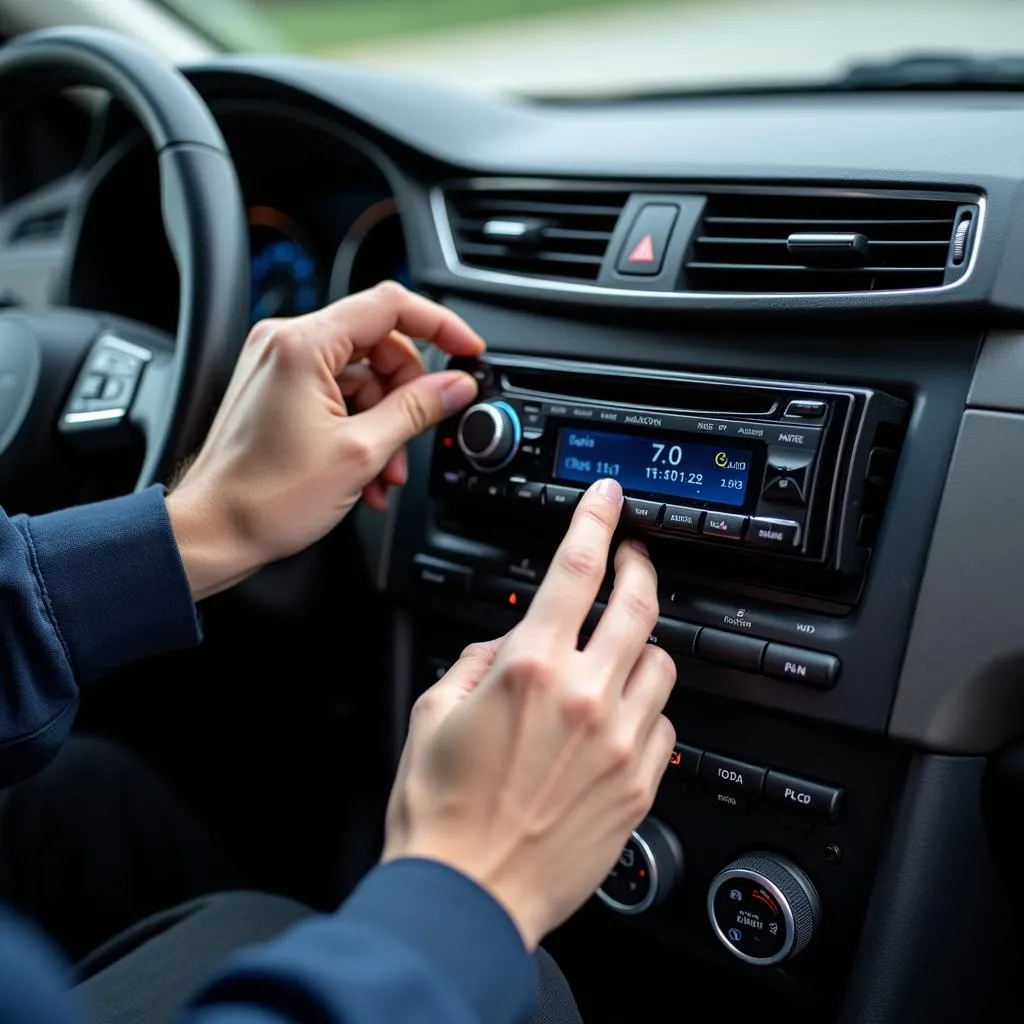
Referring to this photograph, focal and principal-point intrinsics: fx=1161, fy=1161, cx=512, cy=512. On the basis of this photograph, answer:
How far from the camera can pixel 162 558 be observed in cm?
91

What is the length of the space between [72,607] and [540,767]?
1.46 ft

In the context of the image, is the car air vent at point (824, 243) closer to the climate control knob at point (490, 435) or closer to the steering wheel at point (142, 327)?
the climate control knob at point (490, 435)

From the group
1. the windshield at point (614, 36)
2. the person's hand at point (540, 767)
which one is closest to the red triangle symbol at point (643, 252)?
the person's hand at point (540, 767)

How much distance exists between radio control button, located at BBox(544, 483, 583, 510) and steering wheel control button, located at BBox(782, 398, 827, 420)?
0.63 ft

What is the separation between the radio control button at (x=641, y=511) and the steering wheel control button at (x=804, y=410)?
12cm

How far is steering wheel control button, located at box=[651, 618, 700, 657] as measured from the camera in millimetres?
947

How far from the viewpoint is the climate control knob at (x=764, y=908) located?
3.02 ft

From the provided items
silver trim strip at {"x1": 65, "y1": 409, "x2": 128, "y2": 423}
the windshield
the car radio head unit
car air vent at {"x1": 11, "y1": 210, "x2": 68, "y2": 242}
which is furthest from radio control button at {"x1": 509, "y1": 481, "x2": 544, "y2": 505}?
car air vent at {"x1": 11, "y1": 210, "x2": 68, "y2": 242}

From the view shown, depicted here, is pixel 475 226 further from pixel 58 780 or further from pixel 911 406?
pixel 58 780

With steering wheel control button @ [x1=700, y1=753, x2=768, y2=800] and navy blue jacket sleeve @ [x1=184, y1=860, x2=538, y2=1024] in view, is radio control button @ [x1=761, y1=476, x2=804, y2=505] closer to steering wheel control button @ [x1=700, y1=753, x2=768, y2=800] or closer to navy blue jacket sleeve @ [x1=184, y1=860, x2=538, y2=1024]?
steering wheel control button @ [x1=700, y1=753, x2=768, y2=800]

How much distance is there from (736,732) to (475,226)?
58 centimetres

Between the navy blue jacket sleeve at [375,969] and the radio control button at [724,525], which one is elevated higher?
the radio control button at [724,525]

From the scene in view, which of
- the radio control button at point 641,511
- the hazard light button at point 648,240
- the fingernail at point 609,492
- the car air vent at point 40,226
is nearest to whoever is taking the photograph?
the fingernail at point 609,492

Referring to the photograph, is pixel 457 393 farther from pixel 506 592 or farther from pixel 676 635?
pixel 676 635
